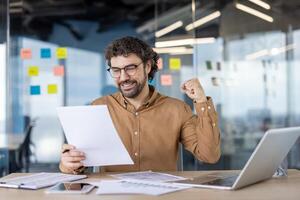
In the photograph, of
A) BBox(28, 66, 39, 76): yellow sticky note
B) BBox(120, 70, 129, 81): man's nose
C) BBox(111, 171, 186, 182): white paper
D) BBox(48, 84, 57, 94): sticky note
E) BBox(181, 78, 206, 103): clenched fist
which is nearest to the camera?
BBox(111, 171, 186, 182): white paper

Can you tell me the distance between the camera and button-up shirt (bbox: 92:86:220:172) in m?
2.11

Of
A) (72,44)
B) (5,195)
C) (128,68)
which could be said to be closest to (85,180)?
(5,195)

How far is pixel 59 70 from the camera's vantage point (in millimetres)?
6391

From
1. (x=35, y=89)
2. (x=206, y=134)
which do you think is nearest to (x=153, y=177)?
(x=206, y=134)

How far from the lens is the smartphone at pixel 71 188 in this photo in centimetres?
141

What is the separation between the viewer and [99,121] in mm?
1651

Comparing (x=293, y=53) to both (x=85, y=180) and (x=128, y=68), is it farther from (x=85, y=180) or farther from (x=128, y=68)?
(x=85, y=180)

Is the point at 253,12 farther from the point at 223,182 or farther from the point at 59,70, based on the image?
the point at 223,182

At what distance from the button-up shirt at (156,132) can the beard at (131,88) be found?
0.09 metres

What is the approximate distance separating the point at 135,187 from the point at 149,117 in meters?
0.81

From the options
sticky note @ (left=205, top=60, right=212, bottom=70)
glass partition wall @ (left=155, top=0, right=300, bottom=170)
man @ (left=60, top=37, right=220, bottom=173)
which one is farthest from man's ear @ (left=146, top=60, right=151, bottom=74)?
sticky note @ (left=205, top=60, right=212, bottom=70)

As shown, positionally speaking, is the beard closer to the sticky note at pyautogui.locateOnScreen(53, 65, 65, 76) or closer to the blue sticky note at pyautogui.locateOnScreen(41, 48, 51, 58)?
the blue sticky note at pyautogui.locateOnScreen(41, 48, 51, 58)

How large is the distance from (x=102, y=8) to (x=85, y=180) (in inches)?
227

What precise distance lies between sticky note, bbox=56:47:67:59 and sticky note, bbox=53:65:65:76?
0.14m
